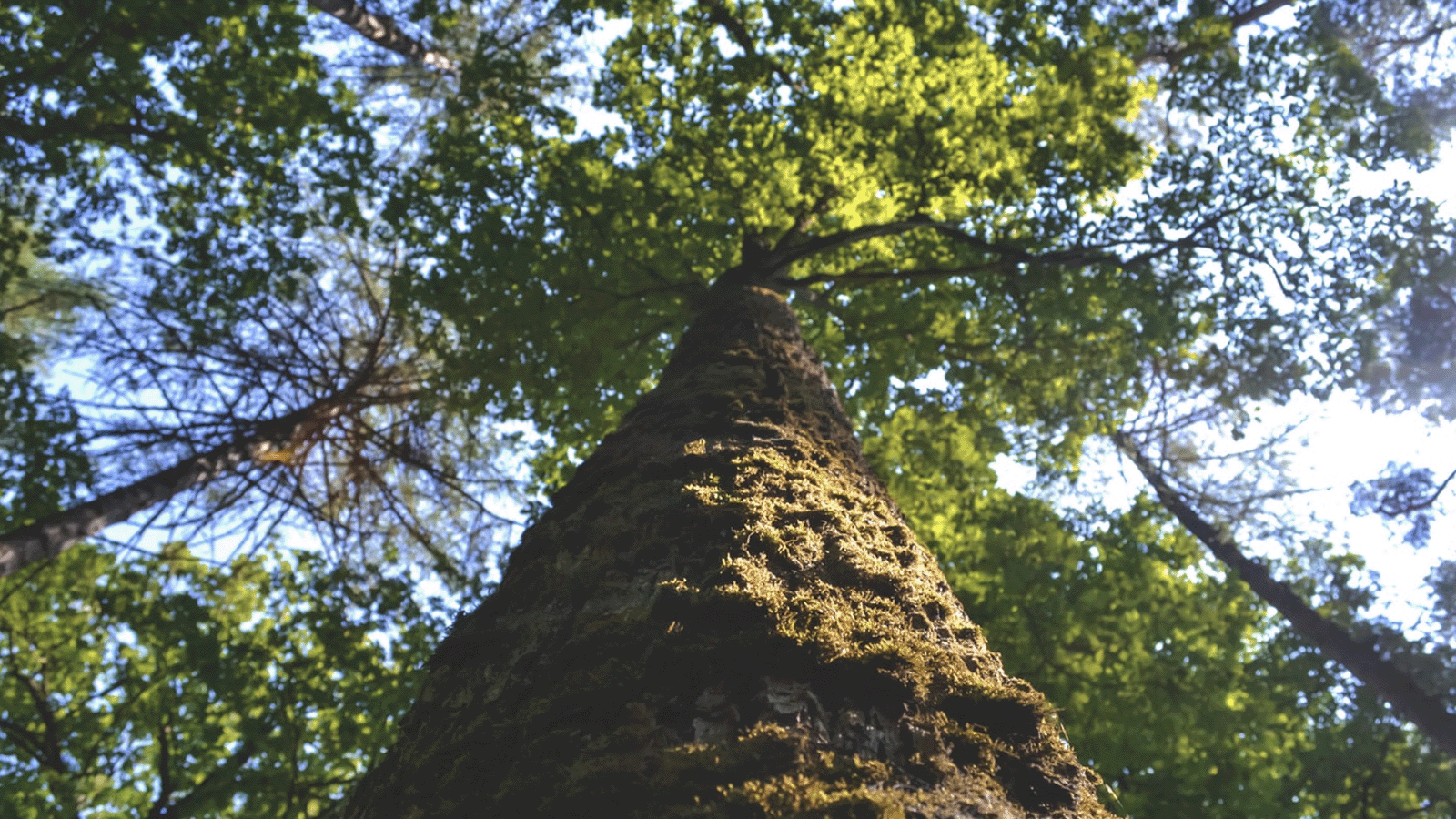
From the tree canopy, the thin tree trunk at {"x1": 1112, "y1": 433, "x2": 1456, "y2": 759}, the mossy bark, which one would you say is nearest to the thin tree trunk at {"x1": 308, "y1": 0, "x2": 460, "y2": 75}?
the tree canopy

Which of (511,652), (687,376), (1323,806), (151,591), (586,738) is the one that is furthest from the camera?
(1323,806)

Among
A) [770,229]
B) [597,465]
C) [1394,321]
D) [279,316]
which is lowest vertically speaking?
[597,465]

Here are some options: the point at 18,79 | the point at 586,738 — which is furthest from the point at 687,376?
the point at 18,79

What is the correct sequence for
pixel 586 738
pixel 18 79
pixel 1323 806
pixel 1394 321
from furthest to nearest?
pixel 1394 321 → pixel 1323 806 → pixel 18 79 → pixel 586 738

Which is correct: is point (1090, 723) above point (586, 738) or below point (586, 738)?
above

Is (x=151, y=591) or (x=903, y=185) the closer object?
(x=903, y=185)

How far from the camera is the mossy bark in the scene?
122cm

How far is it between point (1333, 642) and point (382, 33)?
16.0 metres

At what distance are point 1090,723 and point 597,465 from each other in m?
5.97

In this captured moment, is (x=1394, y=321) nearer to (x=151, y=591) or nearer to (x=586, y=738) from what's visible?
(x=586, y=738)

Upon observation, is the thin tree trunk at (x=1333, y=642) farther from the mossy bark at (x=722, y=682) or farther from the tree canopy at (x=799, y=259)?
the mossy bark at (x=722, y=682)

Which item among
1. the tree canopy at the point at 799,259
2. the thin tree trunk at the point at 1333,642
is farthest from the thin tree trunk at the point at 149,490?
the thin tree trunk at the point at 1333,642

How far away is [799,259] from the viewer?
7375 millimetres

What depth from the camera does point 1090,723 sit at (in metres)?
6.70
